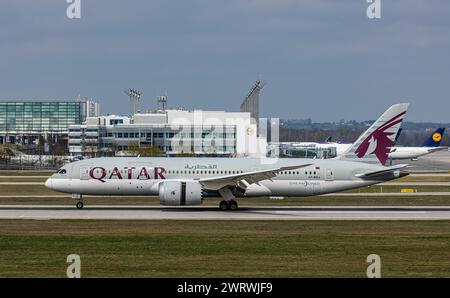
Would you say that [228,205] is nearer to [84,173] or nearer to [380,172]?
[84,173]

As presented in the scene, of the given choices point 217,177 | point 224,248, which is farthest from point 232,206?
point 224,248

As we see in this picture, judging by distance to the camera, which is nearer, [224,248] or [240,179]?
[224,248]

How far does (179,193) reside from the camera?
5022 cm

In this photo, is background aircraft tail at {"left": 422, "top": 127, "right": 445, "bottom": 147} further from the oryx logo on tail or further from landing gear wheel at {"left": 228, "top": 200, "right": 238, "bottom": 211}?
landing gear wheel at {"left": 228, "top": 200, "right": 238, "bottom": 211}

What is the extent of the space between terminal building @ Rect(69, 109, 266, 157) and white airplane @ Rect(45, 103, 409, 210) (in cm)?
8886

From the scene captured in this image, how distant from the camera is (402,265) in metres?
28.0

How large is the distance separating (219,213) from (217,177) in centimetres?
280

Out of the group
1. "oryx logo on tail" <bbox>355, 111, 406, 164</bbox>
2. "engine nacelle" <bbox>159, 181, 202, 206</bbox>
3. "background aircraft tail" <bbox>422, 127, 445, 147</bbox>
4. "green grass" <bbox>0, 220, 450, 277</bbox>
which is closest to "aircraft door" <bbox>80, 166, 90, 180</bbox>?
"engine nacelle" <bbox>159, 181, 202, 206</bbox>

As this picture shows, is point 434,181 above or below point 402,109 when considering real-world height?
below

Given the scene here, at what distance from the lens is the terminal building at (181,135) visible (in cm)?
15462

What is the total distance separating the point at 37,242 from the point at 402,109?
102ft

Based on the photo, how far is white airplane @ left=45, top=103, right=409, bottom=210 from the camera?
169 feet
